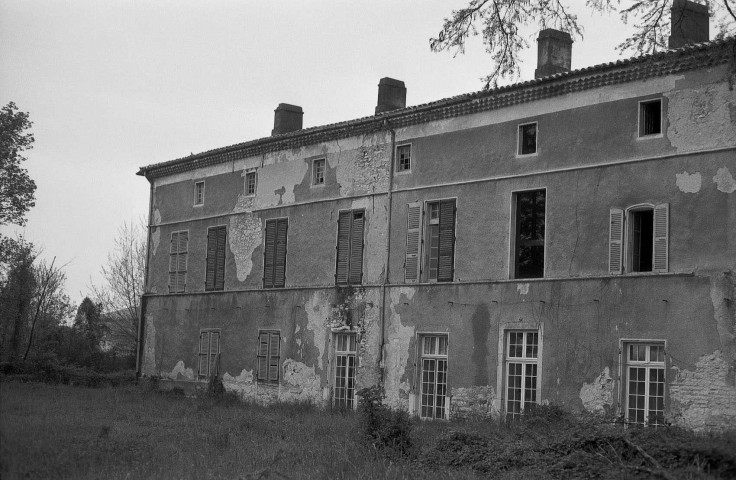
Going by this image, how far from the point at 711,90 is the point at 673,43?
82.2 inches

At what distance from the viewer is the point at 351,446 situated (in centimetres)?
1688

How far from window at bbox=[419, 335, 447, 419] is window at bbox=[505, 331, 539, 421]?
1910 mm

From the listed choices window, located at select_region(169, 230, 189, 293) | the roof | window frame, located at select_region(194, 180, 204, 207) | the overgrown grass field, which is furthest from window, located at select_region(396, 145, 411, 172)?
window, located at select_region(169, 230, 189, 293)

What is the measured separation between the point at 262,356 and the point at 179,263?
588cm

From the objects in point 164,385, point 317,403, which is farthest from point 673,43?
point 164,385

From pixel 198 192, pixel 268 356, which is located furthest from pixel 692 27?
pixel 198 192

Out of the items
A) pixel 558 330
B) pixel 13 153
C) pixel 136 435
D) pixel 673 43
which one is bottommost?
pixel 136 435

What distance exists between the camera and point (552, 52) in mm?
22656

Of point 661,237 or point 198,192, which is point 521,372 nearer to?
point 661,237

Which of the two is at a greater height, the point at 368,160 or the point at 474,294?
the point at 368,160

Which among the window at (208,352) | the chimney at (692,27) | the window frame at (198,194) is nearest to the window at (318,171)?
the window frame at (198,194)

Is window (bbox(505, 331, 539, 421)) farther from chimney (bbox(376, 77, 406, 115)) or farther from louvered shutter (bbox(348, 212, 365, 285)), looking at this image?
chimney (bbox(376, 77, 406, 115))

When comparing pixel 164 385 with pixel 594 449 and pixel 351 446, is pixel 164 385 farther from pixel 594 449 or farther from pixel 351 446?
pixel 594 449

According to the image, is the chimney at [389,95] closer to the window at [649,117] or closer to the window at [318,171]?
the window at [318,171]
